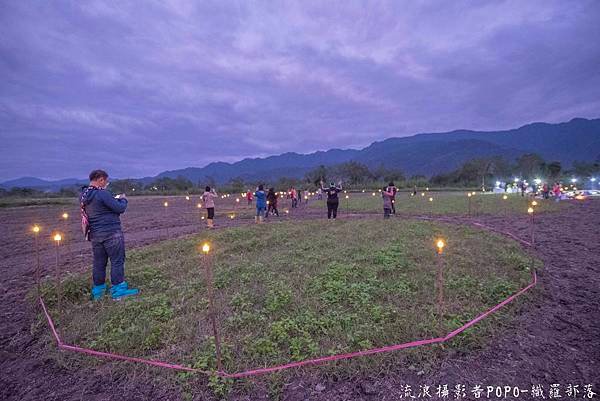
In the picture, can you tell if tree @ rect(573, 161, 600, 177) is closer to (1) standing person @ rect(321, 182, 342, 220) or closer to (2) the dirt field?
(1) standing person @ rect(321, 182, 342, 220)

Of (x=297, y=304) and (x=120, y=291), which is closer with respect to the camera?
(x=297, y=304)

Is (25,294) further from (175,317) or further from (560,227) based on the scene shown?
(560,227)

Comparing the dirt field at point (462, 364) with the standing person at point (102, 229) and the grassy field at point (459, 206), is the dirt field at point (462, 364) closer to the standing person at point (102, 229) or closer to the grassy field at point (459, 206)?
the standing person at point (102, 229)


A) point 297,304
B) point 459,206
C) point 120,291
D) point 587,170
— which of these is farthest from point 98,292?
point 587,170

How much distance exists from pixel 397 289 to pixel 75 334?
19.4 feet

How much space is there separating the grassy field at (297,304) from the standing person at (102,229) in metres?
0.44

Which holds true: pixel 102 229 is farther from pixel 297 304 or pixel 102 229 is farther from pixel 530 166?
pixel 530 166

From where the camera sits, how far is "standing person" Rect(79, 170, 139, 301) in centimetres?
596

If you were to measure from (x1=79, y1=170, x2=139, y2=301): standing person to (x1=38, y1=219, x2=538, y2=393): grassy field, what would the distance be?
44 cm

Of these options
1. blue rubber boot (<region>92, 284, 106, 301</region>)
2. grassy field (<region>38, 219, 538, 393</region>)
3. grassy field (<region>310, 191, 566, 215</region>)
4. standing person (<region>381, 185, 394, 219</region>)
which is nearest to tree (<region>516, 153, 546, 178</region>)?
grassy field (<region>310, 191, 566, 215</region>)

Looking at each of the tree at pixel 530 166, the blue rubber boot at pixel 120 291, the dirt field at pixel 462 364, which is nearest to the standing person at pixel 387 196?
the dirt field at pixel 462 364

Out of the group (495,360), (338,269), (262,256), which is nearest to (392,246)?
(338,269)

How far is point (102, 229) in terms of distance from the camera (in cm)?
604

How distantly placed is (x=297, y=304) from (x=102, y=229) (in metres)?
4.26
